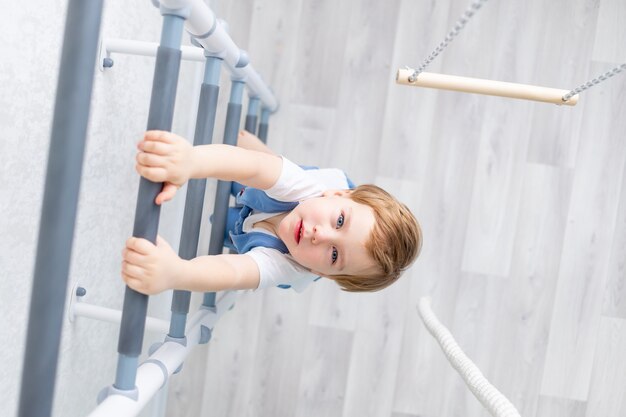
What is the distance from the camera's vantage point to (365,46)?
5.06ft

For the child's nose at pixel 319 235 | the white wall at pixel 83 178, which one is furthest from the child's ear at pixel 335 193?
the white wall at pixel 83 178

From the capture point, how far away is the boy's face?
0.95 m

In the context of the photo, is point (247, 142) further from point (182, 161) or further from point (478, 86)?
point (182, 161)

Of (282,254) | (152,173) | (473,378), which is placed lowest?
(473,378)

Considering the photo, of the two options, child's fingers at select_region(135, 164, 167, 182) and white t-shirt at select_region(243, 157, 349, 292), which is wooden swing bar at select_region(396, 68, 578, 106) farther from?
child's fingers at select_region(135, 164, 167, 182)

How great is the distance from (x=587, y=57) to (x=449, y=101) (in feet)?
1.13

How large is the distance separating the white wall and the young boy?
0.81 feet

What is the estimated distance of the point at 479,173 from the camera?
155 centimetres

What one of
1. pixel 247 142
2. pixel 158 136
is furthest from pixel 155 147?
pixel 247 142

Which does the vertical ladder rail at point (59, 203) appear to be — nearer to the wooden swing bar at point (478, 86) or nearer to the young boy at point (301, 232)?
the young boy at point (301, 232)

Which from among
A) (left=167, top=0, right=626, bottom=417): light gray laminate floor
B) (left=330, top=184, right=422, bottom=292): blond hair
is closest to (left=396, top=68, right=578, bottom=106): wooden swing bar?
(left=330, top=184, right=422, bottom=292): blond hair

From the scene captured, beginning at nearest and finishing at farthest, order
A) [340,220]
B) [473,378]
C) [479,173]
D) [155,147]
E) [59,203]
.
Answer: [59,203], [155,147], [473,378], [340,220], [479,173]

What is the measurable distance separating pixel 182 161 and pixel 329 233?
0.36m

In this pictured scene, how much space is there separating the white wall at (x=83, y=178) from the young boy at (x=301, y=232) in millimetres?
246
